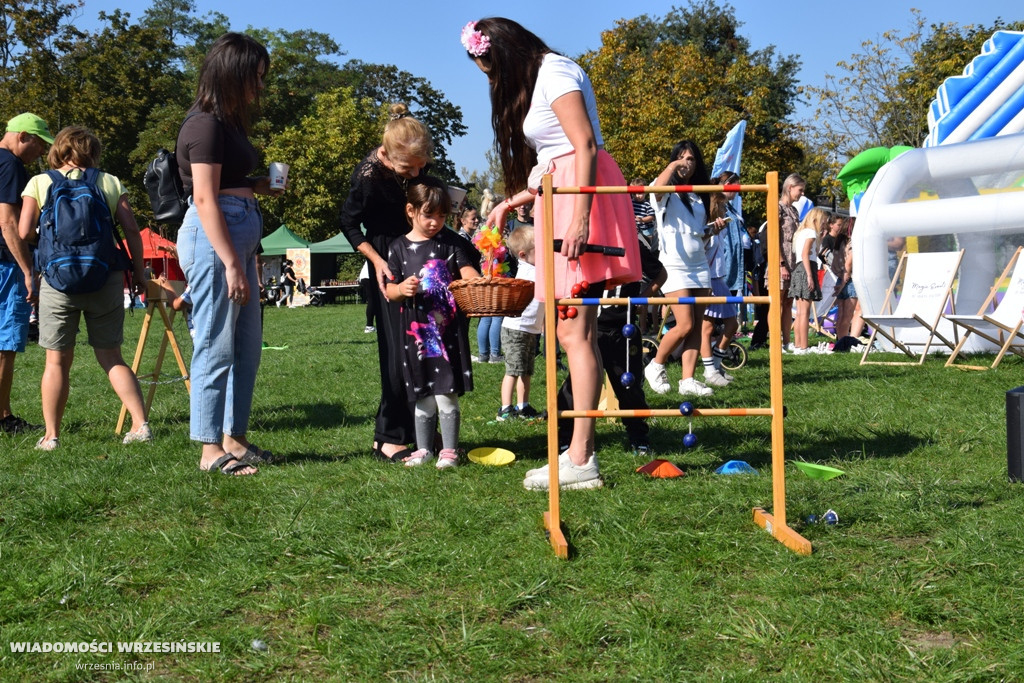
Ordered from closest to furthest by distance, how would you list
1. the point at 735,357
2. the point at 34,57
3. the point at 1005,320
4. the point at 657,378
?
the point at 657,378, the point at 1005,320, the point at 735,357, the point at 34,57

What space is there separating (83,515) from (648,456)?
105 inches

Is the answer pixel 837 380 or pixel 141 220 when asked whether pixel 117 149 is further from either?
pixel 837 380

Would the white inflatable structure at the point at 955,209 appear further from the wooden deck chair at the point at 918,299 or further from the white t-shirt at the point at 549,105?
the white t-shirt at the point at 549,105

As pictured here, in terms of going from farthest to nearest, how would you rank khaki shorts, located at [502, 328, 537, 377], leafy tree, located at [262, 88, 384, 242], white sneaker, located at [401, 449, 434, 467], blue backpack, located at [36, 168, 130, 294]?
leafy tree, located at [262, 88, 384, 242], khaki shorts, located at [502, 328, 537, 377], blue backpack, located at [36, 168, 130, 294], white sneaker, located at [401, 449, 434, 467]

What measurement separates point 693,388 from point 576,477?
3723 millimetres

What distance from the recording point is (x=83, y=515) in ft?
13.7

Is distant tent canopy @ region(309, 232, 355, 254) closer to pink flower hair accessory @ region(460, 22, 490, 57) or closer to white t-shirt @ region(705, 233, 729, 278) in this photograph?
white t-shirt @ region(705, 233, 729, 278)

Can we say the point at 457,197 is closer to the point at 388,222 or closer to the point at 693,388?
the point at 388,222

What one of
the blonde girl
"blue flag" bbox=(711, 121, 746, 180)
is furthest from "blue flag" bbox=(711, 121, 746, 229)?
the blonde girl

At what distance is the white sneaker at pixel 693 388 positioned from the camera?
783 centimetres

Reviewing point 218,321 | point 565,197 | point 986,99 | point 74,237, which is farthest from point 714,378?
point 986,99

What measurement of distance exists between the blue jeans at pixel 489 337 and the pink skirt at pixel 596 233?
6148 millimetres

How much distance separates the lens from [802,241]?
1173 cm

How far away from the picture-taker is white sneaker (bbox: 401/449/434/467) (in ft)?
16.7
